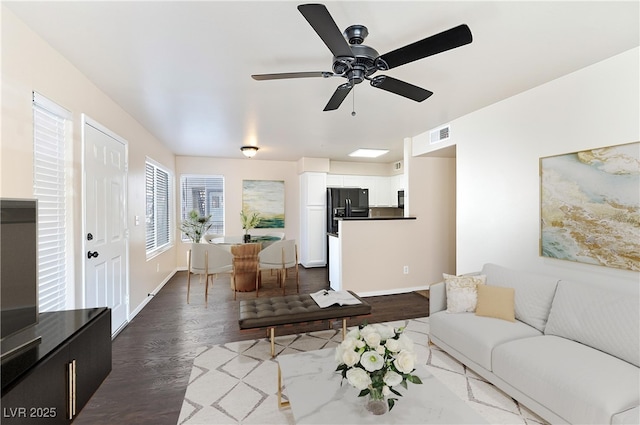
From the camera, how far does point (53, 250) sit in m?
2.23

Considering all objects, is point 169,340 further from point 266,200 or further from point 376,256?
point 266,200

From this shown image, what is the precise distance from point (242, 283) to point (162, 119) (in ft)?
8.83

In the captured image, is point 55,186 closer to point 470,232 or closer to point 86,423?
point 86,423

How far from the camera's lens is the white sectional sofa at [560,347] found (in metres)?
1.57

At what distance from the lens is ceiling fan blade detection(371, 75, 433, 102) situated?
1.98 meters

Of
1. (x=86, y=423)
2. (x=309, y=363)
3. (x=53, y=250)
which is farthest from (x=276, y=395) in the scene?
(x=53, y=250)

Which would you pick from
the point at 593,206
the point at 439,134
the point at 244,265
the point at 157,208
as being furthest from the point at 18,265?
the point at 439,134

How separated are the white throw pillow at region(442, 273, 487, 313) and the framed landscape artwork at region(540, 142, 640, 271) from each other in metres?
0.76

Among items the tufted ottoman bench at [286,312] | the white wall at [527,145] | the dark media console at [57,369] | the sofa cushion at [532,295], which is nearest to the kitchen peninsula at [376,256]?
the white wall at [527,145]

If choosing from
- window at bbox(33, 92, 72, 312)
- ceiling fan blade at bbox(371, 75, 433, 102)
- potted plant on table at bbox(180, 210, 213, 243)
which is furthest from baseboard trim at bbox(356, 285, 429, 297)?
window at bbox(33, 92, 72, 312)

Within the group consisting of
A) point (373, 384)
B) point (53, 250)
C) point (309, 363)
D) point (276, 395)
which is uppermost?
point (53, 250)

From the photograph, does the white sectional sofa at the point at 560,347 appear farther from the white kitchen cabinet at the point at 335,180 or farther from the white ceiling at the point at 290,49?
the white kitchen cabinet at the point at 335,180

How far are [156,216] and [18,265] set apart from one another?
4.05 metres

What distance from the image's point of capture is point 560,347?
200 centimetres
